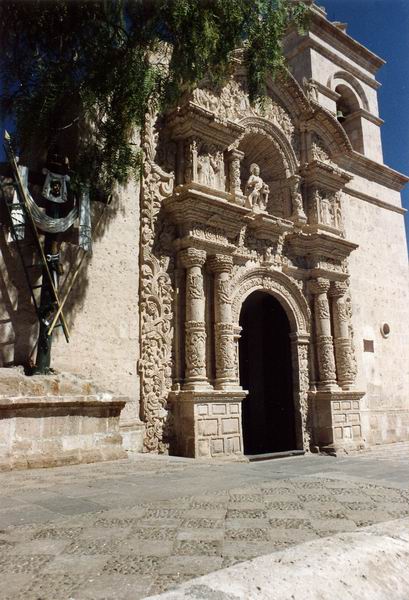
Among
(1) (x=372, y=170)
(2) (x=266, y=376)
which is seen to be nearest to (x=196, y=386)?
(2) (x=266, y=376)

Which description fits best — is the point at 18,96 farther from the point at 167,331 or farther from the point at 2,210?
the point at 167,331

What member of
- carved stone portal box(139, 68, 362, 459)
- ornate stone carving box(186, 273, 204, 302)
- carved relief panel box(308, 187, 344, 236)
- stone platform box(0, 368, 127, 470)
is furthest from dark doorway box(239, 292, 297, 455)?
stone platform box(0, 368, 127, 470)

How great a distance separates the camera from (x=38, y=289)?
661cm

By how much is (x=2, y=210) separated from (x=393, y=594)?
5884 millimetres

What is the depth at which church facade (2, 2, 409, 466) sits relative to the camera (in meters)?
7.63

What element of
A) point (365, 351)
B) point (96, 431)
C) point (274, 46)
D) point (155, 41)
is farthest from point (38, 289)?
point (365, 351)

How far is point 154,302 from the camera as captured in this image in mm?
7918

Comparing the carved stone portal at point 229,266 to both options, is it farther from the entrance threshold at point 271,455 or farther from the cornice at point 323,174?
the entrance threshold at point 271,455

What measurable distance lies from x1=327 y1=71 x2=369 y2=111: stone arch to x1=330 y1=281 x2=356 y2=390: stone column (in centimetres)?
610

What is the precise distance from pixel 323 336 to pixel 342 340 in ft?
1.66

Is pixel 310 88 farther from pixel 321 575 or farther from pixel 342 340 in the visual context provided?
pixel 321 575

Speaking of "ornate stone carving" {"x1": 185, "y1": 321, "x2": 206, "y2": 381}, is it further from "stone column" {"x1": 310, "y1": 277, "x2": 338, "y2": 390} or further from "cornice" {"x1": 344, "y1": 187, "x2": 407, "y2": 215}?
"cornice" {"x1": 344, "y1": 187, "x2": 407, "y2": 215}

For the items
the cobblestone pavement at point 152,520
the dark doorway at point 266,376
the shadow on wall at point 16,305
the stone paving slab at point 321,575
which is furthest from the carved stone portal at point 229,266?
the stone paving slab at point 321,575

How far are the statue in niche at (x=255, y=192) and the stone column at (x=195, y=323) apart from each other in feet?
6.79
